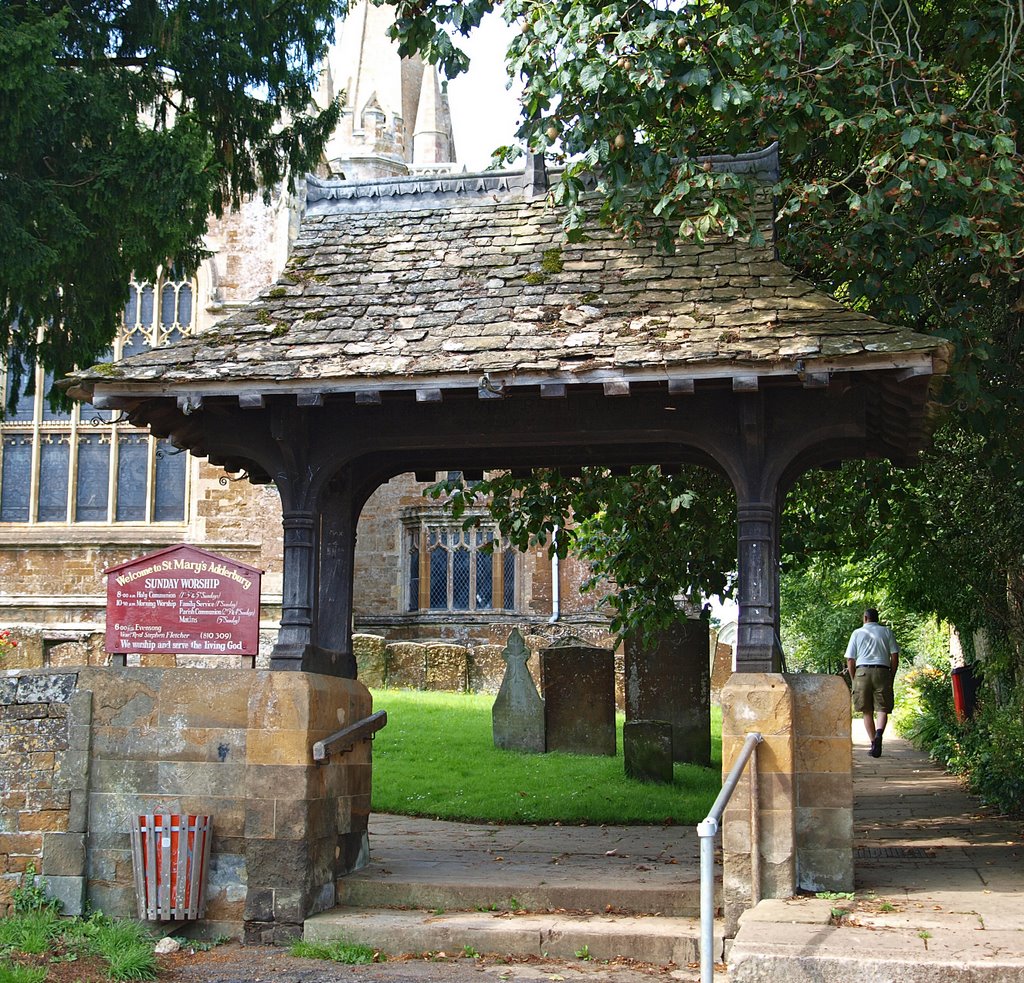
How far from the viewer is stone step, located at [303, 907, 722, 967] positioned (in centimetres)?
793

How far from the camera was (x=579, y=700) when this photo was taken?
15.9 m

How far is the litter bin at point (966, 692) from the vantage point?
16.9 meters

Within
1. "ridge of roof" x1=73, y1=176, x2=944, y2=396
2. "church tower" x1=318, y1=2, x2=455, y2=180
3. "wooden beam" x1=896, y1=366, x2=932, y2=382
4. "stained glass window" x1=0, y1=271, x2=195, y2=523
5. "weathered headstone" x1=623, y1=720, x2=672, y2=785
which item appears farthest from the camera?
"church tower" x1=318, y1=2, x2=455, y2=180

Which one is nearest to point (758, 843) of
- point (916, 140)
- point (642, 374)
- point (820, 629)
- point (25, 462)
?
point (642, 374)

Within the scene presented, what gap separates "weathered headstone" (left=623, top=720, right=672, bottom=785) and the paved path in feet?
8.93

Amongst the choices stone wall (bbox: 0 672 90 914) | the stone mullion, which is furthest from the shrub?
the stone mullion

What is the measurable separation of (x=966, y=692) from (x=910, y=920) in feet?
34.2

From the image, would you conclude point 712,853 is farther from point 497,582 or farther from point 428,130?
point 428,130

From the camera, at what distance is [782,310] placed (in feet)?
28.6

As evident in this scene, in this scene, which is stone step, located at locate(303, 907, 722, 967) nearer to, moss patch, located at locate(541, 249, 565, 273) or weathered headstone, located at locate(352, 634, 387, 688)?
moss patch, located at locate(541, 249, 565, 273)

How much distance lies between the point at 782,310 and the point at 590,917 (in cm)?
408

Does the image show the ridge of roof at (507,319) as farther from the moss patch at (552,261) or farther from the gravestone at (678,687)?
the gravestone at (678,687)

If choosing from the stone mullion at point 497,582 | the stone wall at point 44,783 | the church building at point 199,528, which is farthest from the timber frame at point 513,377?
the stone mullion at point 497,582

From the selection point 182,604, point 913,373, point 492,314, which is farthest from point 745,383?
point 182,604
